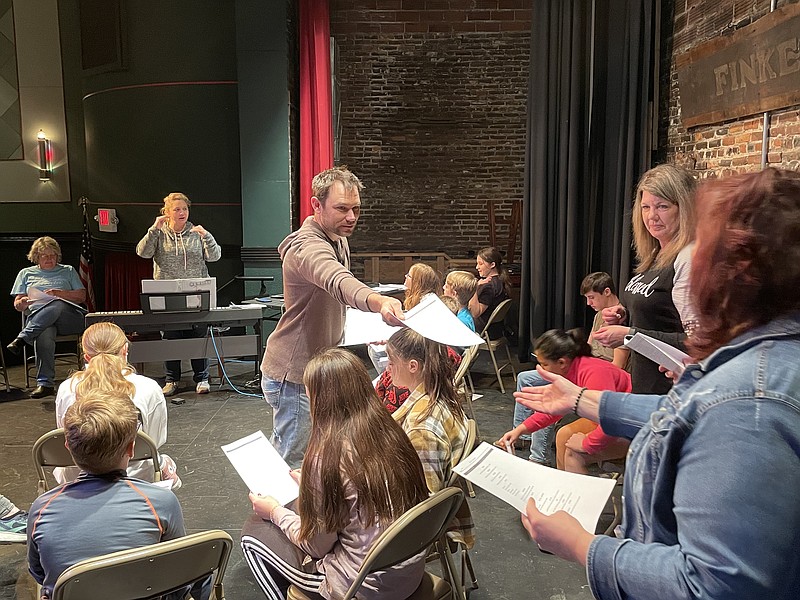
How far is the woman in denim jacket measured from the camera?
77 centimetres

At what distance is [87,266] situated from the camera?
25.7ft

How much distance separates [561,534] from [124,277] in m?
7.30

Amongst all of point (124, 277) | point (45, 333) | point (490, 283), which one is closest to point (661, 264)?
point (490, 283)

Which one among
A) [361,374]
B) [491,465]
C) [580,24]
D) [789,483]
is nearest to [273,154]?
[580,24]

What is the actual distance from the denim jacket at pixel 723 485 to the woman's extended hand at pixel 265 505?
1.33 metres

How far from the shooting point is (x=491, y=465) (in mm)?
1414

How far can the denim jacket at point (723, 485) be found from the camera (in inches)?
30.1

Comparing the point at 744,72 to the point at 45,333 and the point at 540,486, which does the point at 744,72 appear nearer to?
the point at 540,486

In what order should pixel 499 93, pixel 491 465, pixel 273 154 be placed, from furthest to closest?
pixel 499 93 < pixel 273 154 < pixel 491 465

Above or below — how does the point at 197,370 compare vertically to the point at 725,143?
below

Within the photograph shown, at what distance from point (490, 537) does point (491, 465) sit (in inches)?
72.2

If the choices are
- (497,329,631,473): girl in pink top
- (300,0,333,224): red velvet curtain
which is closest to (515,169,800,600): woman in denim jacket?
(497,329,631,473): girl in pink top

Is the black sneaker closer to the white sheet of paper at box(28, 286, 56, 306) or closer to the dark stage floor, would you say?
the dark stage floor

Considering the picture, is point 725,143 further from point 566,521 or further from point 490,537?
point 566,521
